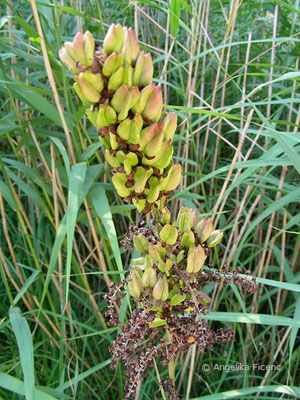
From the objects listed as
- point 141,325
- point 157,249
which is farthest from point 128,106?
point 141,325

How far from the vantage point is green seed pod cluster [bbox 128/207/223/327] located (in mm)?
594

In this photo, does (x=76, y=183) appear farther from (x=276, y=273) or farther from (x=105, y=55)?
(x=276, y=273)

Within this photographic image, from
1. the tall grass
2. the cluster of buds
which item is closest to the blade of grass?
the tall grass

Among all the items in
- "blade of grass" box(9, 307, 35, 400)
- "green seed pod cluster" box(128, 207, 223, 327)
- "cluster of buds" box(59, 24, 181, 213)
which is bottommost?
"blade of grass" box(9, 307, 35, 400)

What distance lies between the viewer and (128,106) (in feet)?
1.66

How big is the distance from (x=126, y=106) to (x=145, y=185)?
0.35 ft

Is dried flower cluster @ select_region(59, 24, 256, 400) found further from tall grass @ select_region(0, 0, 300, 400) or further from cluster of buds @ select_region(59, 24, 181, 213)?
tall grass @ select_region(0, 0, 300, 400)

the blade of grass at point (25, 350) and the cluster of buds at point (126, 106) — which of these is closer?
the cluster of buds at point (126, 106)

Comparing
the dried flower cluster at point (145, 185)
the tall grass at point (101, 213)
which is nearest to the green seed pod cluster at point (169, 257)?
the dried flower cluster at point (145, 185)

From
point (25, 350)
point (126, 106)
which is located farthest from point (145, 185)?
point (25, 350)

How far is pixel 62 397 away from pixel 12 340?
411mm

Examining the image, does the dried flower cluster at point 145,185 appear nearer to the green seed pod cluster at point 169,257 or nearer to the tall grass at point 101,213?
the green seed pod cluster at point 169,257

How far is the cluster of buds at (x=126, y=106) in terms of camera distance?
500 millimetres

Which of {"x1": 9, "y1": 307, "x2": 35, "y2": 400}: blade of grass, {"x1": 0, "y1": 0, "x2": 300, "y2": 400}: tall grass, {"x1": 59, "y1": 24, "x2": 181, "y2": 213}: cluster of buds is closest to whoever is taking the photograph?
{"x1": 59, "y1": 24, "x2": 181, "y2": 213}: cluster of buds
